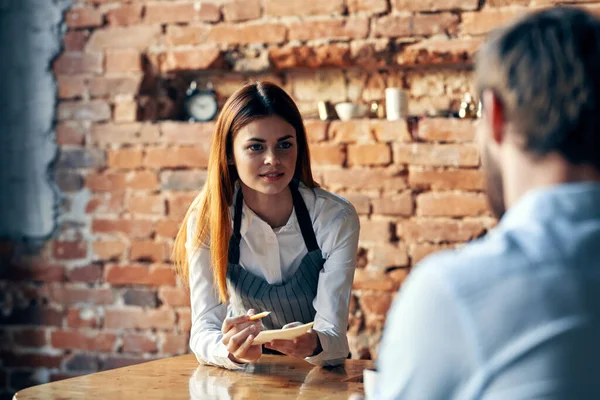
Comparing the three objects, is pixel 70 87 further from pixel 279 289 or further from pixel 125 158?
pixel 279 289

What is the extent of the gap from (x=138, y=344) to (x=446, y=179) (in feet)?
4.63

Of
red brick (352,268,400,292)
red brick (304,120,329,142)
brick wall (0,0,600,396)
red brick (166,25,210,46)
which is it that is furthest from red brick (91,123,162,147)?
red brick (352,268,400,292)

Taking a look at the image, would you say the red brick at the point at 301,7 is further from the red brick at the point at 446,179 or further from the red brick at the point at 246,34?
the red brick at the point at 446,179

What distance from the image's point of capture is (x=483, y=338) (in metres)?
0.83

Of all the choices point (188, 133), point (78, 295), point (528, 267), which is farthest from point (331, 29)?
point (528, 267)

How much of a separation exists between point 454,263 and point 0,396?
316 cm

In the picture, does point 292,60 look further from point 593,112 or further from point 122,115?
point 593,112

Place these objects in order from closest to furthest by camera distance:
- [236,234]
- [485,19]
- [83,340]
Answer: [236,234], [485,19], [83,340]

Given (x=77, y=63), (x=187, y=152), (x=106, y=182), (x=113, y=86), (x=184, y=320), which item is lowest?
(x=184, y=320)

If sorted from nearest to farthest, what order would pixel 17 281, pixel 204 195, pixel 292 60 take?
1. pixel 204 195
2. pixel 292 60
3. pixel 17 281

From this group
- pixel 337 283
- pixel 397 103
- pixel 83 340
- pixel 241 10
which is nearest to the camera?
pixel 337 283

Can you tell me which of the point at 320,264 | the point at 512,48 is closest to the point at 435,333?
the point at 512,48

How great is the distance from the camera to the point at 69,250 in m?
3.51

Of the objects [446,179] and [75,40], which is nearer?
[446,179]
